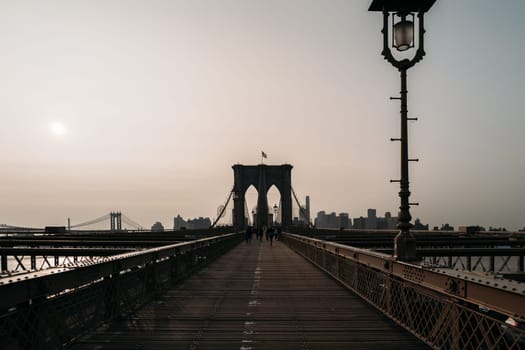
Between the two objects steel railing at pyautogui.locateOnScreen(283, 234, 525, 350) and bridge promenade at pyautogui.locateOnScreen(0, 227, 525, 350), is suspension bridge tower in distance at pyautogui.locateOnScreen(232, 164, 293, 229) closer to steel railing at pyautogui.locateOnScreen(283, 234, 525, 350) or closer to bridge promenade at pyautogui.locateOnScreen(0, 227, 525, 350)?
bridge promenade at pyautogui.locateOnScreen(0, 227, 525, 350)

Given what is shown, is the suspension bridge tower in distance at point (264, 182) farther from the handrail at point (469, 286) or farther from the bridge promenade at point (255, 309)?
the handrail at point (469, 286)

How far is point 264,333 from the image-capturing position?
6.35m

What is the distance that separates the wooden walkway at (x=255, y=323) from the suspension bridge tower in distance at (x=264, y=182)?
87652mm

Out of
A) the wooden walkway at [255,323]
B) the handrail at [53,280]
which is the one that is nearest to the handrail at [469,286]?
the wooden walkway at [255,323]

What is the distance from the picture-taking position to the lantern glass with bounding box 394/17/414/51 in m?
7.76

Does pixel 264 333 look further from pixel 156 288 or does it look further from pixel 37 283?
pixel 156 288

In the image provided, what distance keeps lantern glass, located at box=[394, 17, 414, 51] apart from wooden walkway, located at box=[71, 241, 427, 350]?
4566mm

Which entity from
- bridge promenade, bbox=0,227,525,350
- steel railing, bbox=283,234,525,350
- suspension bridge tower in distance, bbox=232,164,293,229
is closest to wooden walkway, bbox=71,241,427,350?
bridge promenade, bbox=0,227,525,350

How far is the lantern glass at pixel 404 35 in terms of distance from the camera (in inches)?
305

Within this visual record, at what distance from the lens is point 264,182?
330 feet

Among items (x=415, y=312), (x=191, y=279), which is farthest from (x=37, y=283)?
(x=191, y=279)

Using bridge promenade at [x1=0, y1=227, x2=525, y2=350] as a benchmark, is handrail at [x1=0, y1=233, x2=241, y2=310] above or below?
above

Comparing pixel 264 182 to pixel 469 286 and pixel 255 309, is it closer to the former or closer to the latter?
pixel 255 309

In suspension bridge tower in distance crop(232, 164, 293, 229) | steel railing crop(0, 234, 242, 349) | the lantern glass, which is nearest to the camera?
steel railing crop(0, 234, 242, 349)
